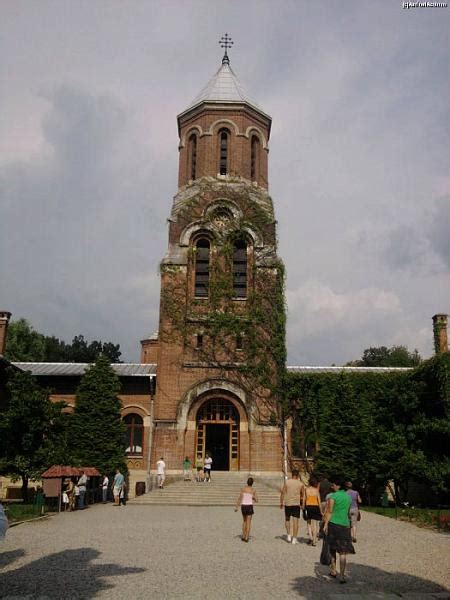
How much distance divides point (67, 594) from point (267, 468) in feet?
62.4

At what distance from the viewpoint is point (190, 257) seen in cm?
2908

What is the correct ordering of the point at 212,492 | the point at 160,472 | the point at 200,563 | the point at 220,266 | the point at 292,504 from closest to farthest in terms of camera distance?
the point at 200,563 → the point at 292,504 → the point at 212,492 → the point at 160,472 → the point at 220,266

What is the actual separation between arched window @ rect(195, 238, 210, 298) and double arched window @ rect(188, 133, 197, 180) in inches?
178

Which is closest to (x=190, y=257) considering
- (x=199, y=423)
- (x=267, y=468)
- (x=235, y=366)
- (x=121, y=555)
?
(x=235, y=366)

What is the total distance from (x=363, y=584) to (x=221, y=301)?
2065 centimetres

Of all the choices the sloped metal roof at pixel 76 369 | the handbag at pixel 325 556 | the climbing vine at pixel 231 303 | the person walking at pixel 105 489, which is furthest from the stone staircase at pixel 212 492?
the handbag at pixel 325 556

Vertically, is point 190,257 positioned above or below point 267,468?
above

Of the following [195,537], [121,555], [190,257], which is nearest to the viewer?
[121,555]

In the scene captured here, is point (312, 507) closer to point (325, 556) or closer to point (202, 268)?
point (325, 556)

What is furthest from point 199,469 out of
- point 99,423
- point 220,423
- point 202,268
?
point 202,268

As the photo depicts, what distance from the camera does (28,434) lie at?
21.5 metres

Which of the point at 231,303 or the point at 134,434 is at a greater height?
the point at 231,303

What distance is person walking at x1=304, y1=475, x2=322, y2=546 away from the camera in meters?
12.1

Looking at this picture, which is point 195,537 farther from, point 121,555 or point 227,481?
point 227,481
